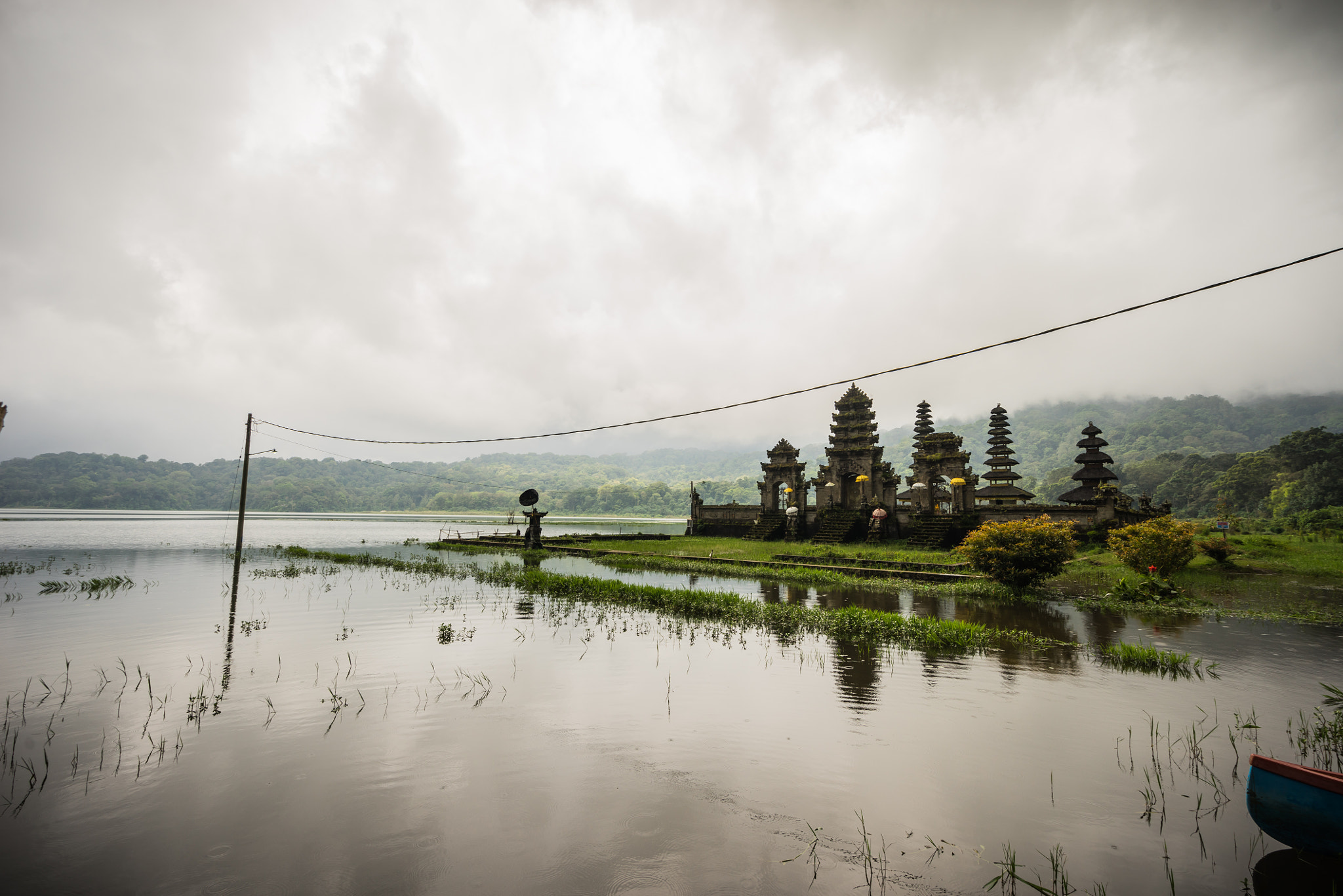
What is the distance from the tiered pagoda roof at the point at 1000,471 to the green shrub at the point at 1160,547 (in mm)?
23343

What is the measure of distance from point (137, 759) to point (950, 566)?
2597 cm

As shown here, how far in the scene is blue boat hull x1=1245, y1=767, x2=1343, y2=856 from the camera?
14.2ft

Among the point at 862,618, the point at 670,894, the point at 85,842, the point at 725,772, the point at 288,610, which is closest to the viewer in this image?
the point at 670,894

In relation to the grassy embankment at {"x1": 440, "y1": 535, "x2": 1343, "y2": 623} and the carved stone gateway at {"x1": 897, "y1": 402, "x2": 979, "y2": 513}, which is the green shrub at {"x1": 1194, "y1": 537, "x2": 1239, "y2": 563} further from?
the carved stone gateway at {"x1": 897, "y1": 402, "x2": 979, "y2": 513}

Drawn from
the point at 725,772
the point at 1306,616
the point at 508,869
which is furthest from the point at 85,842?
the point at 1306,616

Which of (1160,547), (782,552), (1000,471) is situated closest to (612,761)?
(1160,547)

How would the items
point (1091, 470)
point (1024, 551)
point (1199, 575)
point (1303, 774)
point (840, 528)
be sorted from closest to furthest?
point (1303, 774), point (1024, 551), point (1199, 575), point (840, 528), point (1091, 470)

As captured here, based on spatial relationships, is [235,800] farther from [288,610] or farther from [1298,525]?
[1298,525]

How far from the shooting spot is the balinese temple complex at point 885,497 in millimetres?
31719

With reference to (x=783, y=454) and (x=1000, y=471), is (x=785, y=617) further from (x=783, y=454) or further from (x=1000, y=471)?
(x=1000, y=471)

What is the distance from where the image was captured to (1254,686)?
9.19 meters

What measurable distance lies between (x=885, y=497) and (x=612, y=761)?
1370 inches

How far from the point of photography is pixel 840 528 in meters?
35.5

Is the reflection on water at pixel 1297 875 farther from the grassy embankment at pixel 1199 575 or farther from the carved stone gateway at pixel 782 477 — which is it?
the carved stone gateway at pixel 782 477
